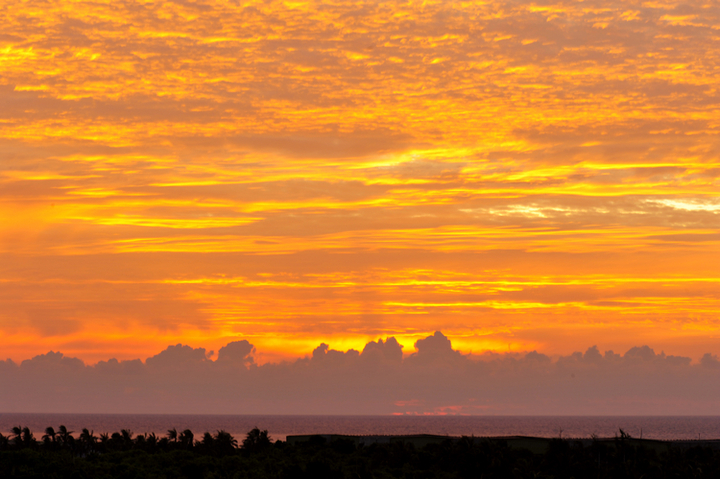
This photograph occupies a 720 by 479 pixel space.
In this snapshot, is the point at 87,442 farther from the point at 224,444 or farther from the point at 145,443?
the point at 224,444

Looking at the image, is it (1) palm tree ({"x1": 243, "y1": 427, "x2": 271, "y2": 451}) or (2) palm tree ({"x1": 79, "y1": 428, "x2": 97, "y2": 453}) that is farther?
(2) palm tree ({"x1": 79, "y1": 428, "x2": 97, "y2": 453})

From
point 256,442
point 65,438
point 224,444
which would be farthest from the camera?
point 65,438

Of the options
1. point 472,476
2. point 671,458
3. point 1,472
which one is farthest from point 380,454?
point 1,472

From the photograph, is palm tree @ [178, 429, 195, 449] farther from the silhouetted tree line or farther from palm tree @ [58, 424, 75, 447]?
palm tree @ [58, 424, 75, 447]

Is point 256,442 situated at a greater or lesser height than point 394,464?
greater

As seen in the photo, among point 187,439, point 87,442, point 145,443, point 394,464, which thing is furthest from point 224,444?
point 394,464

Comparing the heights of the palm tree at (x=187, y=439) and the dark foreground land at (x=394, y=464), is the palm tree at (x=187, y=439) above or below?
above

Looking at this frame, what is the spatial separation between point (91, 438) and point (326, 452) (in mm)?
45931

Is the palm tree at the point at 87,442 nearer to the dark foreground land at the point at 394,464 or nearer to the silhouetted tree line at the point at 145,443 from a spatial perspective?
the silhouetted tree line at the point at 145,443

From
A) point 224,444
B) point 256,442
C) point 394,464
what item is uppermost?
point 256,442

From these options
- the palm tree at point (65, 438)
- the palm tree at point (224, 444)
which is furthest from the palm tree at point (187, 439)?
the palm tree at point (65, 438)

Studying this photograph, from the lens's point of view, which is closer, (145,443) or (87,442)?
(145,443)

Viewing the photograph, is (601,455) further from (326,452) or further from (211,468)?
(211,468)

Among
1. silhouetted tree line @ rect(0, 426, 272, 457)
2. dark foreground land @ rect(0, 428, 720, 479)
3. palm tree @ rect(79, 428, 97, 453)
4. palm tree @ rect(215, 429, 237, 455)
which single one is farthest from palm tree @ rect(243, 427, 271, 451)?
palm tree @ rect(79, 428, 97, 453)
